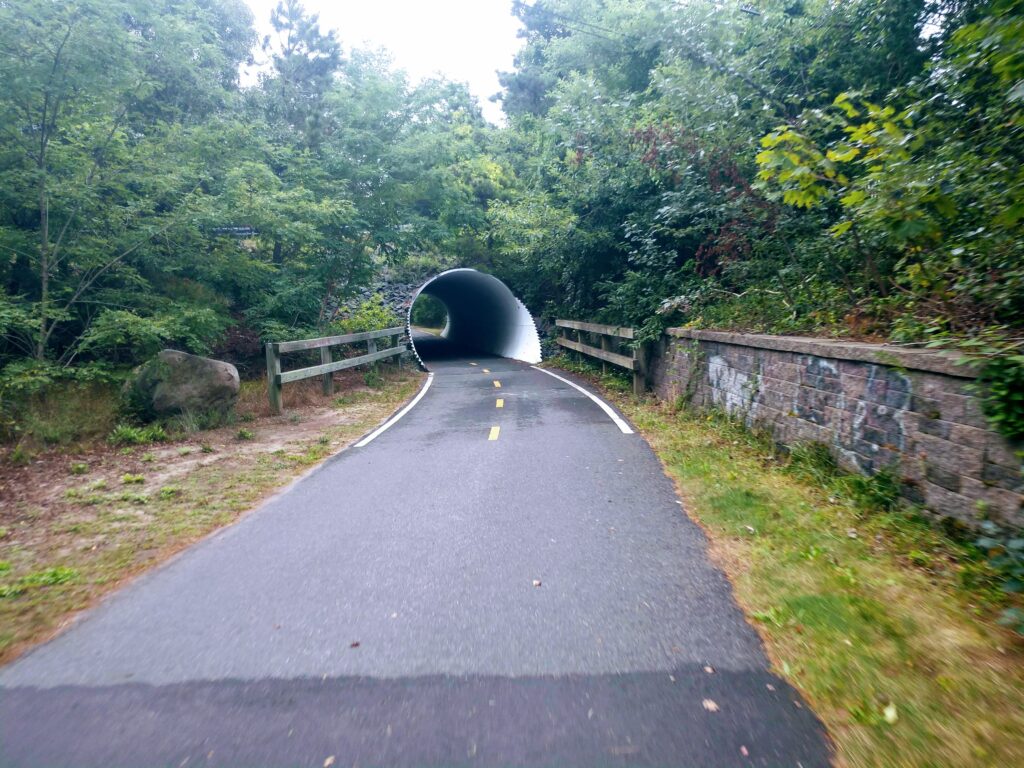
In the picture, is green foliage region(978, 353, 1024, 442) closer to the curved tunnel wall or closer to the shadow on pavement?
the shadow on pavement

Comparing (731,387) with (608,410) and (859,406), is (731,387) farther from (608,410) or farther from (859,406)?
(859,406)

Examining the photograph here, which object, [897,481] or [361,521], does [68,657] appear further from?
[897,481]

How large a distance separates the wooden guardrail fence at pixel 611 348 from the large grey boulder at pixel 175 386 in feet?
25.9

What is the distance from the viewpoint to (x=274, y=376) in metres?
12.5

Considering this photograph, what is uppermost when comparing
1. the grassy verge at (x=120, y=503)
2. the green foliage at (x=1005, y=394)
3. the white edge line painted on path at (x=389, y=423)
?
the green foliage at (x=1005, y=394)

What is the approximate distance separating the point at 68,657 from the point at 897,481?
19.2 ft

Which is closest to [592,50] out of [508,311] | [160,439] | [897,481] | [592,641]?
[508,311]

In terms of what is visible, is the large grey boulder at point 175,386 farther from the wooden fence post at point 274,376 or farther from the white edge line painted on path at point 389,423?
the white edge line painted on path at point 389,423

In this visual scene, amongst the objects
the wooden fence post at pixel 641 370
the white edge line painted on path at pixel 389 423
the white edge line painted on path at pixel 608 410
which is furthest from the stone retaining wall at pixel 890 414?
the white edge line painted on path at pixel 389 423

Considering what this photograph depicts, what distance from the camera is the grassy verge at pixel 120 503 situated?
482cm

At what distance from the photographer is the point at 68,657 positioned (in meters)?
3.82

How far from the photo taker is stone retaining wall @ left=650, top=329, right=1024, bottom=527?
4727mm

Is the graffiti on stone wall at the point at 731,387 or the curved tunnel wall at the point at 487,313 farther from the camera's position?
the curved tunnel wall at the point at 487,313

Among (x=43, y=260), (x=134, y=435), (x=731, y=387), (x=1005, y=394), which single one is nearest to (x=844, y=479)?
(x=1005, y=394)
